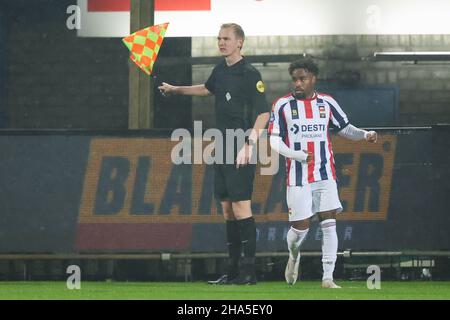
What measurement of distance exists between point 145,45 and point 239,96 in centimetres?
191

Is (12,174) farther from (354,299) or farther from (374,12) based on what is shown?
(374,12)

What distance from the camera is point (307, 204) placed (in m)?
11.8

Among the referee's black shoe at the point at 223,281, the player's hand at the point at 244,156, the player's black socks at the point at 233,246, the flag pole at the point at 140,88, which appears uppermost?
the flag pole at the point at 140,88

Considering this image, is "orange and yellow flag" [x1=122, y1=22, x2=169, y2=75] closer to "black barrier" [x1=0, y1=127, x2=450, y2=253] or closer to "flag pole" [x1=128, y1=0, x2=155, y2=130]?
"black barrier" [x1=0, y1=127, x2=450, y2=253]

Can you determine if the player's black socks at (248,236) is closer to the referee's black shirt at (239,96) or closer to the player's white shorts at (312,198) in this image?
the player's white shorts at (312,198)

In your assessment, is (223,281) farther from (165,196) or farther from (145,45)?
(145,45)

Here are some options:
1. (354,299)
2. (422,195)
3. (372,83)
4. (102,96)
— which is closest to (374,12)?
(372,83)

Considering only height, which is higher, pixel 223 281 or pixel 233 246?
pixel 233 246

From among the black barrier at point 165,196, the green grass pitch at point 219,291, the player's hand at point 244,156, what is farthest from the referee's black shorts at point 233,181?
the black barrier at point 165,196

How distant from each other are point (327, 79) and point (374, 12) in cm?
126

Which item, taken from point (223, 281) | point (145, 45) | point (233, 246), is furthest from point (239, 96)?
point (145, 45)

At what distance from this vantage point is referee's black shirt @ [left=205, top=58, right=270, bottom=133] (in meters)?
12.0

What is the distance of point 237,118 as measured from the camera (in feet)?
39.4

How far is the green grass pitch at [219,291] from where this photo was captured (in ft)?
35.1
